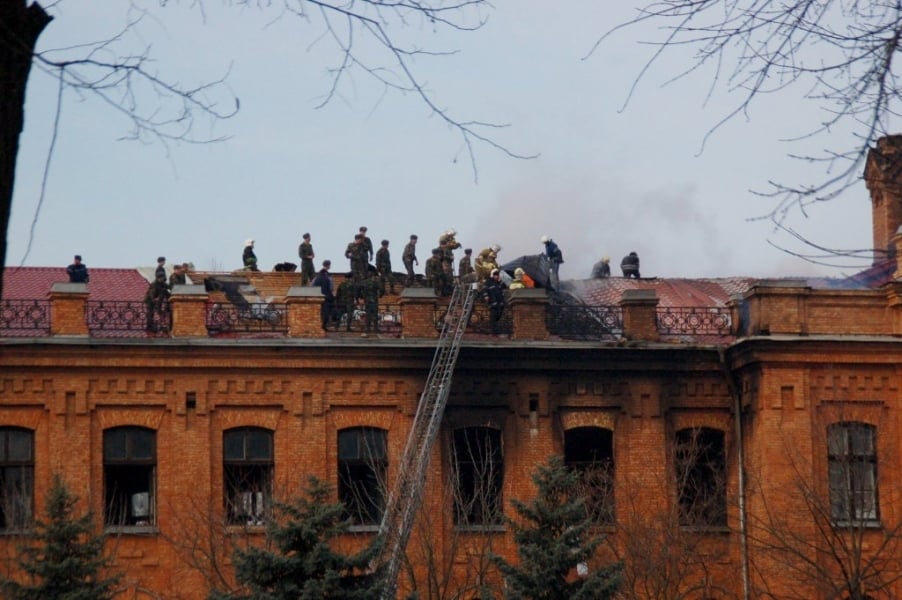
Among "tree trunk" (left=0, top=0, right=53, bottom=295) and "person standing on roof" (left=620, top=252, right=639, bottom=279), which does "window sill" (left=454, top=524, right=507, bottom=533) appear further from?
"tree trunk" (left=0, top=0, right=53, bottom=295)

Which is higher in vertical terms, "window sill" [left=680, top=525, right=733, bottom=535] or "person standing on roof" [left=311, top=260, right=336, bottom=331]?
"person standing on roof" [left=311, top=260, right=336, bottom=331]

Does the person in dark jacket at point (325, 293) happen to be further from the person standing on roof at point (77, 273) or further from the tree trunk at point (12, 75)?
the tree trunk at point (12, 75)

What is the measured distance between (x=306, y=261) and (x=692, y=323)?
7.67 meters

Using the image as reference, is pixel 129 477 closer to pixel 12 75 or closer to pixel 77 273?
pixel 77 273

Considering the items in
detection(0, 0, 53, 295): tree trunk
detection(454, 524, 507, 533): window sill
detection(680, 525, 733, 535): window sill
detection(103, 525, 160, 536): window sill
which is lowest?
detection(680, 525, 733, 535): window sill

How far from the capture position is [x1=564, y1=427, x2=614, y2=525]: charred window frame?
32.7m

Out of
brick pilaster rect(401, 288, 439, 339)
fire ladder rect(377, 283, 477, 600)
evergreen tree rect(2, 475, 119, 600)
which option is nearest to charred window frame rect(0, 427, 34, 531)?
evergreen tree rect(2, 475, 119, 600)

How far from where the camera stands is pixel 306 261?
35.3 metres

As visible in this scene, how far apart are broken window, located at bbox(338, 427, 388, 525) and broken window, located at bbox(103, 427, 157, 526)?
134 inches

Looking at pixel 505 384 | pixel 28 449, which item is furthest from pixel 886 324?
pixel 28 449

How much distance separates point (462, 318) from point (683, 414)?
469 centimetres

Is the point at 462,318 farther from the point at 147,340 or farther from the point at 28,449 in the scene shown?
the point at 28,449

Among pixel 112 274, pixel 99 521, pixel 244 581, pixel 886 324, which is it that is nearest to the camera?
pixel 244 581

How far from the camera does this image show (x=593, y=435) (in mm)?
33750
